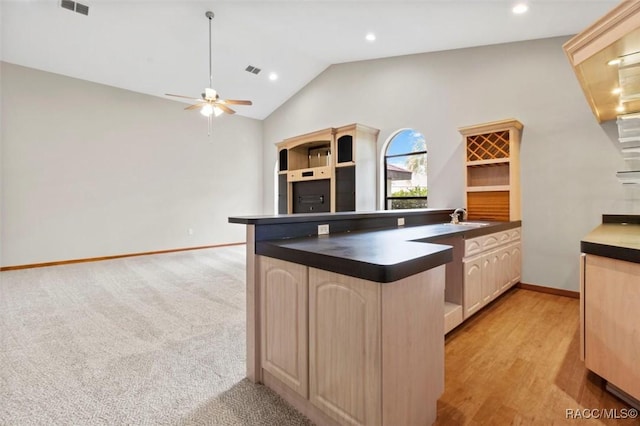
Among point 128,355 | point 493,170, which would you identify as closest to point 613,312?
point 493,170

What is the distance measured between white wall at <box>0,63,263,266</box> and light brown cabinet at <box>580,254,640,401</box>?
687 cm

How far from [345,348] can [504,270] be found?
2934mm

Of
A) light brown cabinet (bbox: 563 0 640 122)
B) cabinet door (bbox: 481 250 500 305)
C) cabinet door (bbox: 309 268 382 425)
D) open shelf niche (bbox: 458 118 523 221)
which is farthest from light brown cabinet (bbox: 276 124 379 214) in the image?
cabinet door (bbox: 309 268 382 425)

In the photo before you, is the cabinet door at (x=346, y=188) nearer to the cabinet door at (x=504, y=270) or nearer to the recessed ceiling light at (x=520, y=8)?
the cabinet door at (x=504, y=270)

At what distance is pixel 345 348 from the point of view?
132cm

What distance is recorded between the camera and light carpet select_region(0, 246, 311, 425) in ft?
5.32

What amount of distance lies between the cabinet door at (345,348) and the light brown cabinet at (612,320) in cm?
143

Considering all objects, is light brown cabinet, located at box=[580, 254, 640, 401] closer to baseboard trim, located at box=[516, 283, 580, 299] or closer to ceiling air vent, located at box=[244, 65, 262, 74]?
baseboard trim, located at box=[516, 283, 580, 299]

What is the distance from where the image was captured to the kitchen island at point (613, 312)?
155 cm

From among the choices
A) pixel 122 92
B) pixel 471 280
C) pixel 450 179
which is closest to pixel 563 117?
pixel 450 179

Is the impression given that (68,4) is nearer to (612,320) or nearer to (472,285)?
(472,285)

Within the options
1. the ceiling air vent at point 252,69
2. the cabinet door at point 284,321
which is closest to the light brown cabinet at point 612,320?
the cabinet door at point 284,321

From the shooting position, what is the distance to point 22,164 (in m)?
4.97

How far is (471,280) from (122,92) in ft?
22.6
